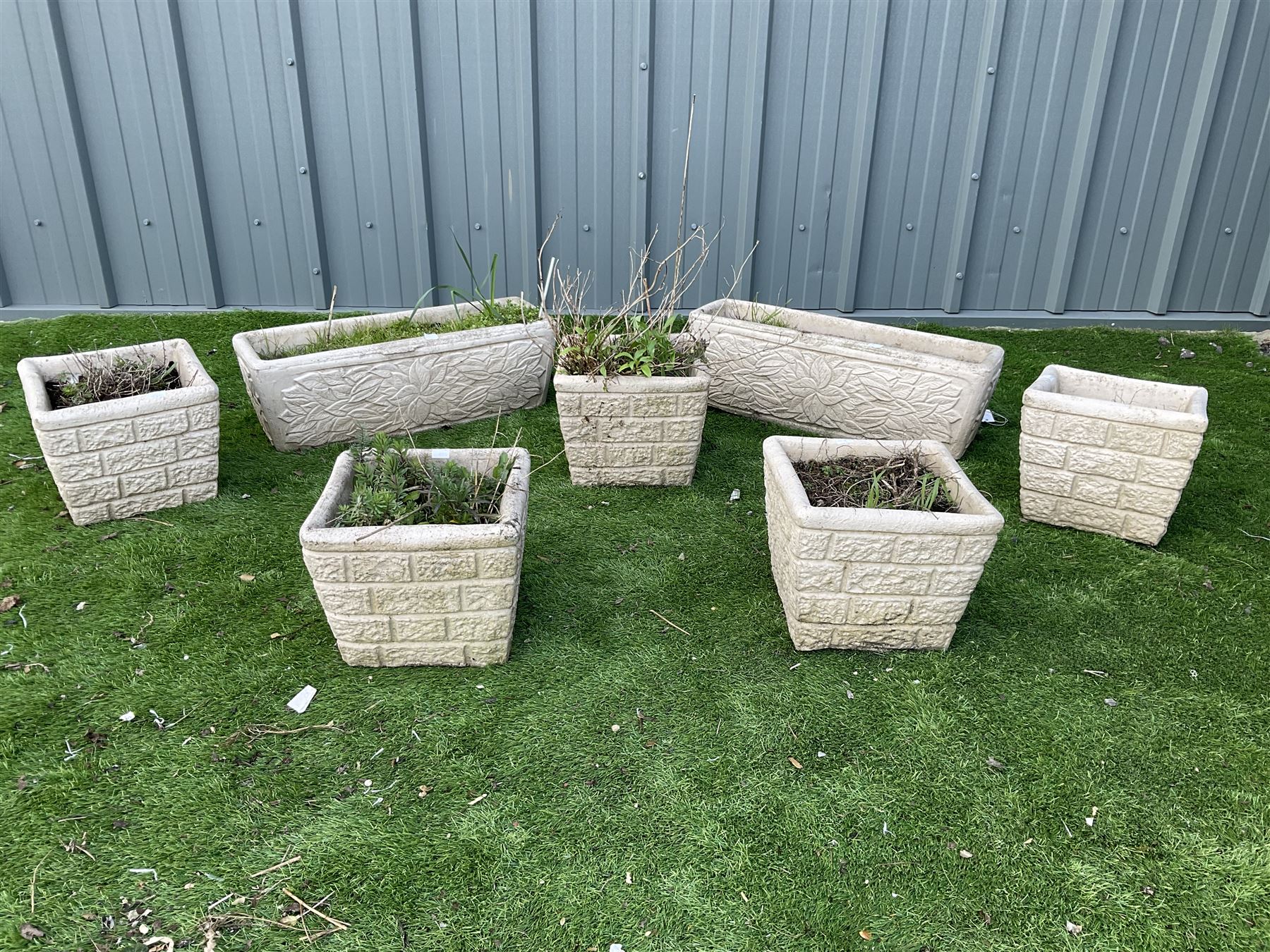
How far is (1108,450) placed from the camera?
133 inches

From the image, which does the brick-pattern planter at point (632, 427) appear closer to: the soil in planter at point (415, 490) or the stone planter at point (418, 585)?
the soil in planter at point (415, 490)

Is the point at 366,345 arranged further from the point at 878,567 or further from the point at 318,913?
the point at 318,913

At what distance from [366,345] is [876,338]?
8.07ft

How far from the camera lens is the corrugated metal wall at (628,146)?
5.05 metres

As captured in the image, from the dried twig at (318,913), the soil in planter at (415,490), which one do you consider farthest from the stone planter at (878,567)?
the dried twig at (318,913)

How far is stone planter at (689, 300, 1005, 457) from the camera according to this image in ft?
13.2

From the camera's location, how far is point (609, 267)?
18.4 ft

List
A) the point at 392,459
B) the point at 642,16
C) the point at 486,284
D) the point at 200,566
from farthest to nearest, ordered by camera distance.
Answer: the point at 486,284 → the point at 642,16 → the point at 200,566 → the point at 392,459

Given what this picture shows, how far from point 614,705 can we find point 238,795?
103 centimetres

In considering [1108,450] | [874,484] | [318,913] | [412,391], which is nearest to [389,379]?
[412,391]

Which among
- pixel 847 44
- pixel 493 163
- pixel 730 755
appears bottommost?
pixel 730 755

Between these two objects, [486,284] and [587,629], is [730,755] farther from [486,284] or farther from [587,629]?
[486,284]

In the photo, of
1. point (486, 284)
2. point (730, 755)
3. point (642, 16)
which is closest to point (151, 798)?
point (730, 755)

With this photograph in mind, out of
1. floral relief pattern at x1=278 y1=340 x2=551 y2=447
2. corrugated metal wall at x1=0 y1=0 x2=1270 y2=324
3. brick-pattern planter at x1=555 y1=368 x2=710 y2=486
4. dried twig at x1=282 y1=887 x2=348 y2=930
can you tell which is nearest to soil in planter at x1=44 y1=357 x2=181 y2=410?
floral relief pattern at x1=278 y1=340 x2=551 y2=447
